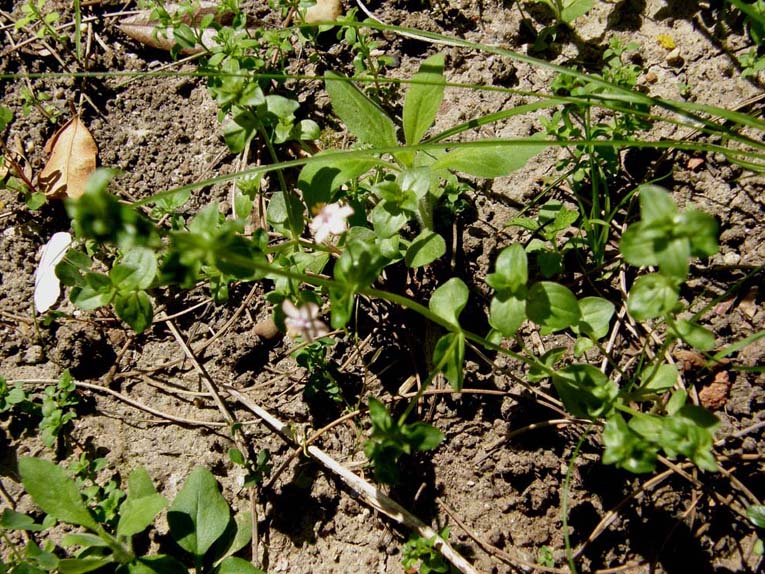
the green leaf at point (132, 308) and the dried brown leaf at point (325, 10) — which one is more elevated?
the dried brown leaf at point (325, 10)

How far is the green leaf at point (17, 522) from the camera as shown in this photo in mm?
2246

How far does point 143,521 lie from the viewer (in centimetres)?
216

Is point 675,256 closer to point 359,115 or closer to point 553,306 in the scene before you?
A: point 553,306

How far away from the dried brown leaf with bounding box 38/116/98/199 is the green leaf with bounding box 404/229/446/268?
62.5 inches

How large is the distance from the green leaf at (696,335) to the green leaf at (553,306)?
28cm

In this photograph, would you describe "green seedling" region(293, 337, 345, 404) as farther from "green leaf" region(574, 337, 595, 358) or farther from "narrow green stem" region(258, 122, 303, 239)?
"green leaf" region(574, 337, 595, 358)

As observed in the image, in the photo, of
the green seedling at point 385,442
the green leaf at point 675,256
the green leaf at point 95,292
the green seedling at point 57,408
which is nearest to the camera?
the green leaf at point 675,256

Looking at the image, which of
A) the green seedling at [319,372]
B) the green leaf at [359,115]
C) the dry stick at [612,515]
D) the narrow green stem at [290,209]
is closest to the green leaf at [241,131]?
the narrow green stem at [290,209]

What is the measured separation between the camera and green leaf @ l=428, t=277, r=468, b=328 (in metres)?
1.95

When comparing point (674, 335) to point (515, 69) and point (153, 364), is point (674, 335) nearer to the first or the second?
point (515, 69)

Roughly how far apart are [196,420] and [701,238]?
195 cm

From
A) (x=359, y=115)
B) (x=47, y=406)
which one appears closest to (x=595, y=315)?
(x=359, y=115)

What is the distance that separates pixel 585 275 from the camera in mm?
2330

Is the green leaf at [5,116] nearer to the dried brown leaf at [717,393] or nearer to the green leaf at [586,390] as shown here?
the green leaf at [586,390]
